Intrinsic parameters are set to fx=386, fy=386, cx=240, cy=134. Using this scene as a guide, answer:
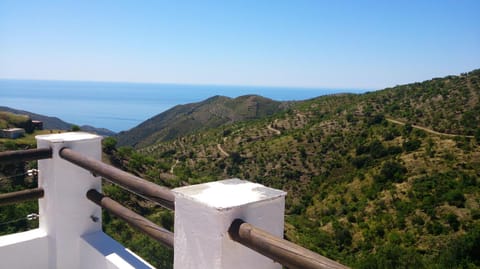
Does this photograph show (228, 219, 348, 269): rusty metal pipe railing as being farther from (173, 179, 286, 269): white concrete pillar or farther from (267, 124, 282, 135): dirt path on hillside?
(267, 124, 282, 135): dirt path on hillside

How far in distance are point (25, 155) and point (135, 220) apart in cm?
90

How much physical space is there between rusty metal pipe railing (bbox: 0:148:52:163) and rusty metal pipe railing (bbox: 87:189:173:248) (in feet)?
1.21

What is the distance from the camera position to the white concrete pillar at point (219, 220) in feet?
4.15

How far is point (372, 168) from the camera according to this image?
29953 mm

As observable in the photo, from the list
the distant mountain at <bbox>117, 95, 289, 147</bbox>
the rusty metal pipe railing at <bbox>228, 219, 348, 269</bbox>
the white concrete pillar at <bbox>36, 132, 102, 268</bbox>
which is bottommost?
the distant mountain at <bbox>117, 95, 289, 147</bbox>

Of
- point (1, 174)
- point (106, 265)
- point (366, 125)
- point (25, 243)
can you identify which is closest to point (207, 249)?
point (106, 265)

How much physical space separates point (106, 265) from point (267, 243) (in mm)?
1444

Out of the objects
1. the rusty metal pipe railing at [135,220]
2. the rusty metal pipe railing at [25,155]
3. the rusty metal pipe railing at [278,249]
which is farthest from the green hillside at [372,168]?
the rusty metal pipe railing at [278,249]

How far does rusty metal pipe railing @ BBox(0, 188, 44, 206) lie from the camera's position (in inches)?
96.6

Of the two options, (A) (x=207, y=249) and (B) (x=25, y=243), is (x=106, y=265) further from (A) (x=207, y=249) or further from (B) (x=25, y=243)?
(A) (x=207, y=249)

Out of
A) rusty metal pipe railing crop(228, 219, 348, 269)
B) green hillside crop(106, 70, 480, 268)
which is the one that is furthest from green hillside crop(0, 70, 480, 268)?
rusty metal pipe railing crop(228, 219, 348, 269)

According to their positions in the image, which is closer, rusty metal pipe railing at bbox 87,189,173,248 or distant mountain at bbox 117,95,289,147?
rusty metal pipe railing at bbox 87,189,173,248

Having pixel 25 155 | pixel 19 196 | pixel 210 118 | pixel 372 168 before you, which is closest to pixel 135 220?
pixel 25 155

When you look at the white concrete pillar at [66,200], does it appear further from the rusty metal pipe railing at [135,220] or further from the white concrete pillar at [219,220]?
the white concrete pillar at [219,220]
